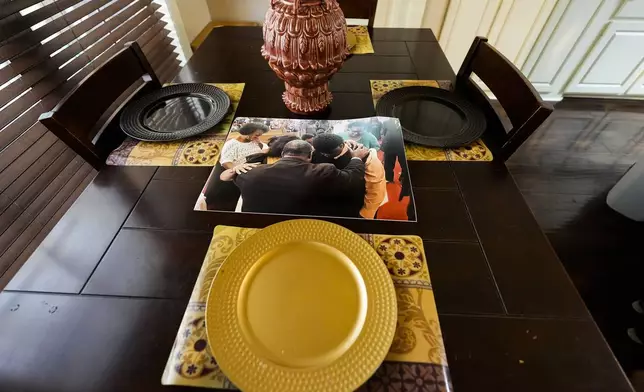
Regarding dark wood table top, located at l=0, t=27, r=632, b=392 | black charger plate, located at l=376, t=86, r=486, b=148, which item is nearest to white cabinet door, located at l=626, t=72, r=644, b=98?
black charger plate, located at l=376, t=86, r=486, b=148

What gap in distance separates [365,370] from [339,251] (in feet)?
0.50

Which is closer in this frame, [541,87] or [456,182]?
[456,182]

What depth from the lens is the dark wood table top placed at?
360 millimetres

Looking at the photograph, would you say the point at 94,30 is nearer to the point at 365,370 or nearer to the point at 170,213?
the point at 170,213

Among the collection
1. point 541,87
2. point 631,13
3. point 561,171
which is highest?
point 631,13

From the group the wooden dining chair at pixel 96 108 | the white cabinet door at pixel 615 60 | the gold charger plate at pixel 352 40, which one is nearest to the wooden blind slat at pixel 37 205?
the wooden dining chair at pixel 96 108

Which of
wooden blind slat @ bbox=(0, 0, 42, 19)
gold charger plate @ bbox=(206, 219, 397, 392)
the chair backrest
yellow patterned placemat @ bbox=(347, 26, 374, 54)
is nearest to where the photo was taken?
gold charger plate @ bbox=(206, 219, 397, 392)

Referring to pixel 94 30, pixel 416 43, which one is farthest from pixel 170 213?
pixel 94 30

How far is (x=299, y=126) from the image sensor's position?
2.18 ft

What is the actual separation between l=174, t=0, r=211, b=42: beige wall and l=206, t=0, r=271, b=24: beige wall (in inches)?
1.7

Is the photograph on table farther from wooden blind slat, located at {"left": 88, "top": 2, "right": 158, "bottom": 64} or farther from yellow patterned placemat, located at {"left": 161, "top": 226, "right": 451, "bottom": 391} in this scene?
wooden blind slat, located at {"left": 88, "top": 2, "right": 158, "bottom": 64}

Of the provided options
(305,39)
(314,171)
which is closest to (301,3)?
(305,39)

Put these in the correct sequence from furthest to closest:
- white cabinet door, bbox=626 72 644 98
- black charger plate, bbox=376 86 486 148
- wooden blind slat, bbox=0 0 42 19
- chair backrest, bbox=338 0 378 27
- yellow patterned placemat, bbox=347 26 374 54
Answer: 1. white cabinet door, bbox=626 72 644 98
2. chair backrest, bbox=338 0 378 27
3. yellow patterned placemat, bbox=347 26 374 54
4. wooden blind slat, bbox=0 0 42 19
5. black charger plate, bbox=376 86 486 148

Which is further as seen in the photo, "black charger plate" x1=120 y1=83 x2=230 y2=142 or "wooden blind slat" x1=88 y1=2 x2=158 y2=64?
"wooden blind slat" x1=88 y1=2 x2=158 y2=64
